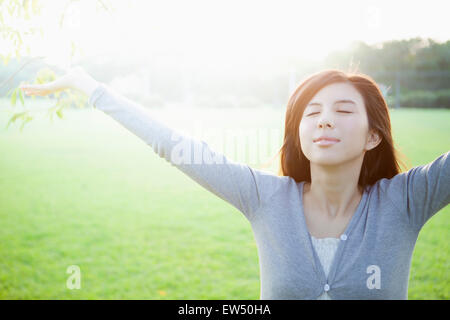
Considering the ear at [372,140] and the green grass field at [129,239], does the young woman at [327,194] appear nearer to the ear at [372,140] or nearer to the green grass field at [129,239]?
the ear at [372,140]

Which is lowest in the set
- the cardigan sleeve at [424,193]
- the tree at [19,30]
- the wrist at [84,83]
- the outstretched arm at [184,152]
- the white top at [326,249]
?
the white top at [326,249]

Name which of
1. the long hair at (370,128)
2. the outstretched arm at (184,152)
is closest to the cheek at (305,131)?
the long hair at (370,128)

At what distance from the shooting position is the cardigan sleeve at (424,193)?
1.25 meters

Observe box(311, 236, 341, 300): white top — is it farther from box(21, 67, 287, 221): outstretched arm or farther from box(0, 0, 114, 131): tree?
box(0, 0, 114, 131): tree

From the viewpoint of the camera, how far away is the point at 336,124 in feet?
4.26

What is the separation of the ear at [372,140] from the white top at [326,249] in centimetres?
40

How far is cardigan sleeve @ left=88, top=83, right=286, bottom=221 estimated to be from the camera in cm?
124

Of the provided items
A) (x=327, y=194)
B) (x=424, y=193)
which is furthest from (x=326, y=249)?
(x=424, y=193)

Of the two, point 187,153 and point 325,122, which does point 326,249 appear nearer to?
point 325,122

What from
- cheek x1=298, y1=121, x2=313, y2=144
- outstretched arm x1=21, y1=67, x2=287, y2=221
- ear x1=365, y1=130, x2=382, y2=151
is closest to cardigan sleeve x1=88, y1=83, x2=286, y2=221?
outstretched arm x1=21, y1=67, x2=287, y2=221
